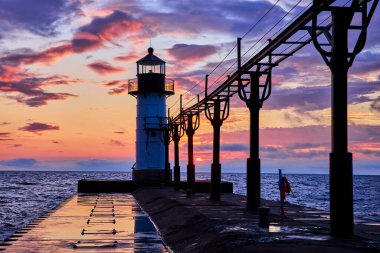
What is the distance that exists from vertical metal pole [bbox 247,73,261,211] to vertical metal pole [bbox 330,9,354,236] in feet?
27.7

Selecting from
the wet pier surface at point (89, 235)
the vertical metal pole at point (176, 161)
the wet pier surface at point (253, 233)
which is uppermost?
the vertical metal pole at point (176, 161)

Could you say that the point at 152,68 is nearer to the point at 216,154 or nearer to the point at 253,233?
the point at 216,154

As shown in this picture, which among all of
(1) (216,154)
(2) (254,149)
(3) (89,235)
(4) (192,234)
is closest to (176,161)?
(1) (216,154)

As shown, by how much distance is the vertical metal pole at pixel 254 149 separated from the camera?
81.4ft

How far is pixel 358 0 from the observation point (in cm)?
1573

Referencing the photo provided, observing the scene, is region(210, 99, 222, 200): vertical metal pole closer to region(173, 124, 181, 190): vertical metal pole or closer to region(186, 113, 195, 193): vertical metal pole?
region(186, 113, 195, 193): vertical metal pole

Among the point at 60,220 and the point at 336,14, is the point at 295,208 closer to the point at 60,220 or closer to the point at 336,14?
the point at 60,220

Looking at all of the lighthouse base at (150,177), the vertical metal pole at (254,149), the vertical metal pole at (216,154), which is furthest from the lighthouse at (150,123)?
the vertical metal pole at (254,149)

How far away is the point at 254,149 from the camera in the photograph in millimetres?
25328

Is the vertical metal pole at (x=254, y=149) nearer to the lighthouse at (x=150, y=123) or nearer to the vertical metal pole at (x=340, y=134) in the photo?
the vertical metal pole at (x=340, y=134)

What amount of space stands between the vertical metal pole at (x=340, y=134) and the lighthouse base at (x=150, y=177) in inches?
1588

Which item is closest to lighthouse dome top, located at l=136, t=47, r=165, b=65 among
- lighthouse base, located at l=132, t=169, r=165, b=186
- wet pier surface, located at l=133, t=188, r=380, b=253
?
lighthouse base, located at l=132, t=169, r=165, b=186

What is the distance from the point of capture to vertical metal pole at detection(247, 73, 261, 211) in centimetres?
2480

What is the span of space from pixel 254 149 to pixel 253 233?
28.2 feet
